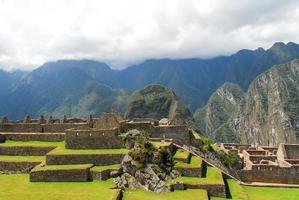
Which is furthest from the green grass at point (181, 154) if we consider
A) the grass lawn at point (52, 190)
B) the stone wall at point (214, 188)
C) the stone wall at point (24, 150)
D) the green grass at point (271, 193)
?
the stone wall at point (24, 150)

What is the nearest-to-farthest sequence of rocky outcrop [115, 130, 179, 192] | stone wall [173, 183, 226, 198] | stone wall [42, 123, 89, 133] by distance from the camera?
rocky outcrop [115, 130, 179, 192] < stone wall [173, 183, 226, 198] < stone wall [42, 123, 89, 133]

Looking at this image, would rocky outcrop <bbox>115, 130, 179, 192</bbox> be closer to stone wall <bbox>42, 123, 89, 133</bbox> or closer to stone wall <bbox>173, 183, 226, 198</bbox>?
stone wall <bbox>173, 183, 226, 198</bbox>

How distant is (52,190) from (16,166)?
6821 millimetres

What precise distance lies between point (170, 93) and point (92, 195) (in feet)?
378

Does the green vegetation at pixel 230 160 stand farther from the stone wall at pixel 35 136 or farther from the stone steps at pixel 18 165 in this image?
Result: the stone steps at pixel 18 165

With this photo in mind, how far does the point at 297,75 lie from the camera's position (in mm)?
199750

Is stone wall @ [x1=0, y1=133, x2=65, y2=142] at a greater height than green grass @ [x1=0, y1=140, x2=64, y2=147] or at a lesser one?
greater

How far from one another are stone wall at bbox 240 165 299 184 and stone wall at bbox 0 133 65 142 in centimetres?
1528

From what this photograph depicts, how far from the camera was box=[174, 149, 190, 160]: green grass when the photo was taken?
1296 inches

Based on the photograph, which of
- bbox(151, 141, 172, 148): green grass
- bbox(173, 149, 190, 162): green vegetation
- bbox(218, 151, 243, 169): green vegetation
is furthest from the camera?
bbox(218, 151, 243, 169): green vegetation

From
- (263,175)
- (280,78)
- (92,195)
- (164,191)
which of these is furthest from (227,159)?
(280,78)

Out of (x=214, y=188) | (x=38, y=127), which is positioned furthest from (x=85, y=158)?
(x=38, y=127)

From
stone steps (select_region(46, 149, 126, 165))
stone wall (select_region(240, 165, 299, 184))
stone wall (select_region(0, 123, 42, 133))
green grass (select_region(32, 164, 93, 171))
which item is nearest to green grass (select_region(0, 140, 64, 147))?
stone wall (select_region(0, 123, 42, 133))

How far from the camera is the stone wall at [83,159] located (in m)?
30.6
